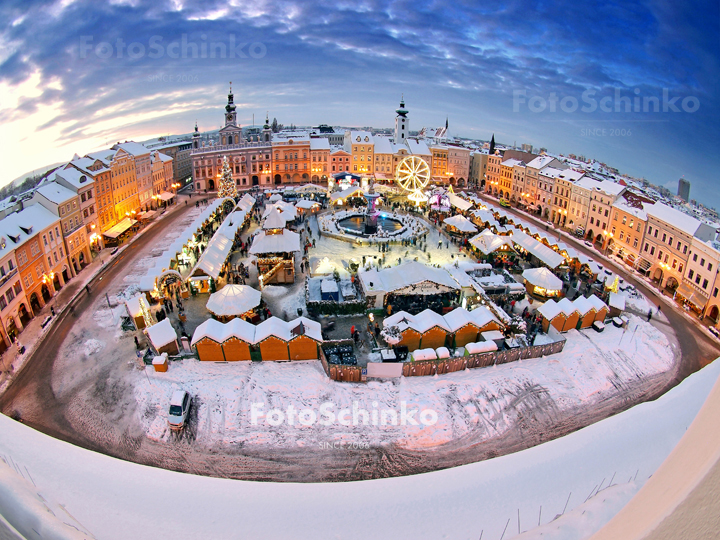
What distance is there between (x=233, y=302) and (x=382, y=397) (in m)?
10.3

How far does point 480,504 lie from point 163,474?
354 inches

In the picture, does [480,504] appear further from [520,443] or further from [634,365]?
[634,365]

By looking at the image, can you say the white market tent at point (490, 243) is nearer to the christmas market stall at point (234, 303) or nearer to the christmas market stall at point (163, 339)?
the christmas market stall at point (234, 303)

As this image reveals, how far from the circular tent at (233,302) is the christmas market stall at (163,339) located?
2.91 meters

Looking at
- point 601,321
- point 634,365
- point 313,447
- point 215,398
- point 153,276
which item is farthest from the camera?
point 153,276

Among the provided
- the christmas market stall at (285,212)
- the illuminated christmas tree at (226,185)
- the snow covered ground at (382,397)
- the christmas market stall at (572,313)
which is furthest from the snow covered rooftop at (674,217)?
the illuminated christmas tree at (226,185)

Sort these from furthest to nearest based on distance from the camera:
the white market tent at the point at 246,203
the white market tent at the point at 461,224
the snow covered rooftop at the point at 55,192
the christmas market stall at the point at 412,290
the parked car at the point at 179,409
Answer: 1. the white market tent at the point at 246,203
2. the white market tent at the point at 461,224
3. the snow covered rooftop at the point at 55,192
4. the christmas market stall at the point at 412,290
5. the parked car at the point at 179,409

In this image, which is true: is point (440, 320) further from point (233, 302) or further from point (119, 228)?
point (119, 228)

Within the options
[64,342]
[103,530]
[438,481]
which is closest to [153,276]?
[64,342]

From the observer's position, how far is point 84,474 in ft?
38.8

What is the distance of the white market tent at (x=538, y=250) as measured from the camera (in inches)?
1226

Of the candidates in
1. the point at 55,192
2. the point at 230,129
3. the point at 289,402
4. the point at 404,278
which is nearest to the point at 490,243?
the point at 404,278

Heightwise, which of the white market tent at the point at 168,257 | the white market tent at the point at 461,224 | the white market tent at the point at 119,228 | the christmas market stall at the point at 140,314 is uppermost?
the white market tent at the point at 461,224

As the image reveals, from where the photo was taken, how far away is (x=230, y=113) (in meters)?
58.0
